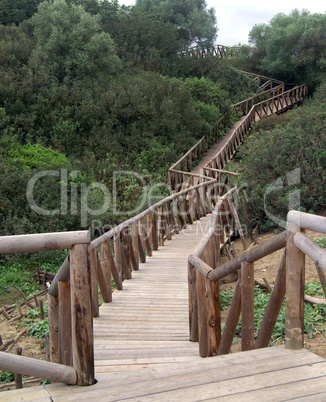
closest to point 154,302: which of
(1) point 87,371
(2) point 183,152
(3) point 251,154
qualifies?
(1) point 87,371

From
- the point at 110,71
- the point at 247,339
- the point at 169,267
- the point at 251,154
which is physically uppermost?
the point at 110,71

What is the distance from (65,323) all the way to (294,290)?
1288mm

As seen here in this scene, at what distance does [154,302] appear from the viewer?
5.23 meters

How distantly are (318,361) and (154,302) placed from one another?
10.4ft

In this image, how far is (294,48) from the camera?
81.4 feet

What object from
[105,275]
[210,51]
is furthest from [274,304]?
[210,51]

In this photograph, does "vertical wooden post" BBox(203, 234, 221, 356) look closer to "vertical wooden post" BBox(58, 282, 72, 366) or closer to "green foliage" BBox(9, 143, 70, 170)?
"vertical wooden post" BBox(58, 282, 72, 366)

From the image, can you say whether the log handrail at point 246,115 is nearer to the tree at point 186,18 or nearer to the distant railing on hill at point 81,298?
the tree at point 186,18

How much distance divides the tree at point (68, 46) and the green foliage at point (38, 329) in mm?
12852

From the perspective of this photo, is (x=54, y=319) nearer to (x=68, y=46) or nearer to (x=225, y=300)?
(x=225, y=300)

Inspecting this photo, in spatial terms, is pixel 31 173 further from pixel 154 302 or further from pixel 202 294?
pixel 202 294

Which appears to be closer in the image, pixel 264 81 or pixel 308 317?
pixel 308 317

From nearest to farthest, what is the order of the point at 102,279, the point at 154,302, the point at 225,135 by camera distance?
the point at 102,279 < the point at 154,302 < the point at 225,135

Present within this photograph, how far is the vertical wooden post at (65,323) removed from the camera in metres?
2.48
